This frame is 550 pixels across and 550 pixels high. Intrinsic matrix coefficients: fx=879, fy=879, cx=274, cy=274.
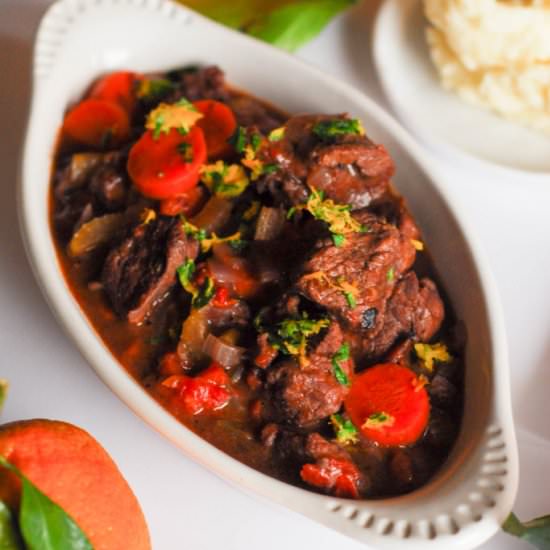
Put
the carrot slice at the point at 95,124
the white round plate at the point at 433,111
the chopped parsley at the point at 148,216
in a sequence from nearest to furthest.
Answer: the chopped parsley at the point at 148,216 → the carrot slice at the point at 95,124 → the white round plate at the point at 433,111

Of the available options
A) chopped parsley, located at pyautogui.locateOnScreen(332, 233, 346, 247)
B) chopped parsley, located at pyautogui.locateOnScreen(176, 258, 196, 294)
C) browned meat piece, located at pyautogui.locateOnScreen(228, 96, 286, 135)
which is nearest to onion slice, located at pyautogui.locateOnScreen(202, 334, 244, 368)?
chopped parsley, located at pyautogui.locateOnScreen(176, 258, 196, 294)

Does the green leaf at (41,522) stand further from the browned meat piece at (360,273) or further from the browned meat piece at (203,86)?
the browned meat piece at (203,86)

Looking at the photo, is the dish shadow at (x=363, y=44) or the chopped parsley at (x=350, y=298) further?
the dish shadow at (x=363, y=44)

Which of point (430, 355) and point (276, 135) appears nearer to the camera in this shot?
point (430, 355)

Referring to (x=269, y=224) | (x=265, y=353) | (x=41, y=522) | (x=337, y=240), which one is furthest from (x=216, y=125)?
(x=41, y=522)

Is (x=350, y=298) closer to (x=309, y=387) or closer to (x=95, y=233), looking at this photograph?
(x=309, y=387)

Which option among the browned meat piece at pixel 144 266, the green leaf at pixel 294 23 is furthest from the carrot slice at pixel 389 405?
the green leaf at pixel 294 23
